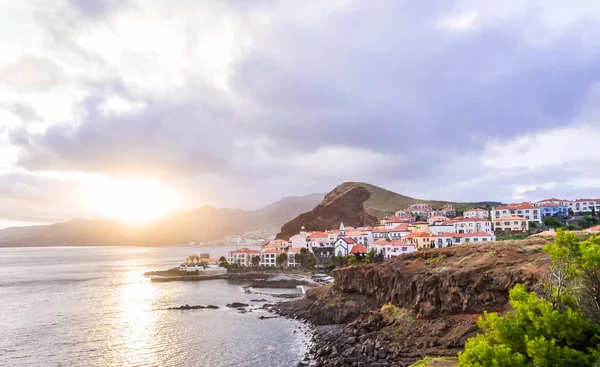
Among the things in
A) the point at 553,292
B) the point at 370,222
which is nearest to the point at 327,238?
the point at 370,222

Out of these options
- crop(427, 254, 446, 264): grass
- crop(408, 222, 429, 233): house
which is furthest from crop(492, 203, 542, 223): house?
crop(427, 254, 446, 264): grass

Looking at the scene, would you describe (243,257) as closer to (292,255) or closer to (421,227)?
(292,255)

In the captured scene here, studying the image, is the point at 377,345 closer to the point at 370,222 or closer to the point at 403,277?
the point at 403,277

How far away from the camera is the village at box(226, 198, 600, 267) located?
88562 millimetres

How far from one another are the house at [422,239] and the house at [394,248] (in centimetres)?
151

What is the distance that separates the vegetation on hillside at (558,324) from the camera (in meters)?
18.3

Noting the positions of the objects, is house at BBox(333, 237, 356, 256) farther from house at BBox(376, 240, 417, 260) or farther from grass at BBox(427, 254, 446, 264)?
grass at BBox(427, 254, 446, 264)

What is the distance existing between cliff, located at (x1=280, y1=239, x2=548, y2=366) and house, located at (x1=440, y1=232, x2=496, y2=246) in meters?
30.7

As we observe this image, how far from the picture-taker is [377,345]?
136ft

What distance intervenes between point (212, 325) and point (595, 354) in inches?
1925

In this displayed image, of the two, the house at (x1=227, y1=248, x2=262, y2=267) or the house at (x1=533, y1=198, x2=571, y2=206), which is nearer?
the house at (x1=533, y1=198, x2=571, y2=206)

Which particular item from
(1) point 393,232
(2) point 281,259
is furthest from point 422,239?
(2) point 281,259

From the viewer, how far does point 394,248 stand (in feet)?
297

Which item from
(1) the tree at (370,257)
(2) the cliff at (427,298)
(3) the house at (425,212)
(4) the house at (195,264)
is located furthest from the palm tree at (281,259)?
(2) the cliff at (427,298)
